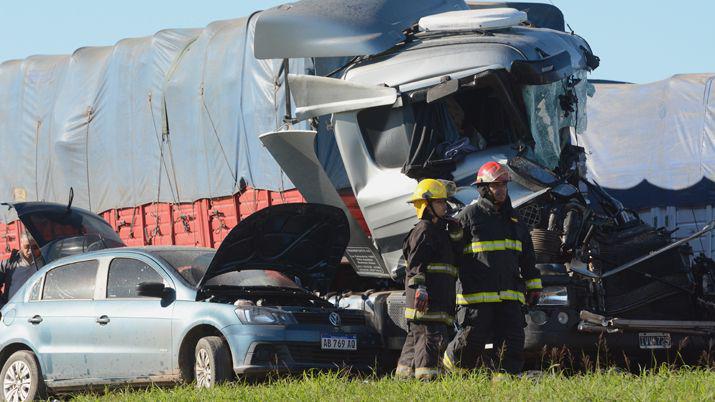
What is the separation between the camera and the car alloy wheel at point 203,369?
1020 cm

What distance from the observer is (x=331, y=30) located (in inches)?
463

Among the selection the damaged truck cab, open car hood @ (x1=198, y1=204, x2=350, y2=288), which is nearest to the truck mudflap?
the damaged truck cab

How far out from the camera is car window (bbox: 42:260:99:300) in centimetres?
1134

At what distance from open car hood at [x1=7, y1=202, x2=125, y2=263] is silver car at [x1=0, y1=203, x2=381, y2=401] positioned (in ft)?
8.05

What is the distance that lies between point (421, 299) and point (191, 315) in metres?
2.04

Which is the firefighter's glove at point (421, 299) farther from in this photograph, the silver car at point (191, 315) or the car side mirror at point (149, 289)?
the car side mirror at point (149, 289)

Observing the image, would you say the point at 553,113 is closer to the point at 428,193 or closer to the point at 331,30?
the point at 331,30

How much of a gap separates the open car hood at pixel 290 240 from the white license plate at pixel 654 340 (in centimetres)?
300

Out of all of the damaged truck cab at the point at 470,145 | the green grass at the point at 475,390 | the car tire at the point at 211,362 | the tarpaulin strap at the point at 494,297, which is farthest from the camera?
the damaged truck cab at the point at 470,145

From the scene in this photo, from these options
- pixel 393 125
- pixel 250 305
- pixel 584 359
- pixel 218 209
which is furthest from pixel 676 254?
pixel 218 209

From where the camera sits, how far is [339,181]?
1209 centimetres

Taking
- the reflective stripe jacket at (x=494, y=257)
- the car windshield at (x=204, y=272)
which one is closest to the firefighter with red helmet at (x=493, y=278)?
the reflective stripe jacket at (x=494, y=257)

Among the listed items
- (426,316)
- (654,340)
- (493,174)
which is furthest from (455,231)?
(654,340)

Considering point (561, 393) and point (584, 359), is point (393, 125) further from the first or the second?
point (561, 393)
